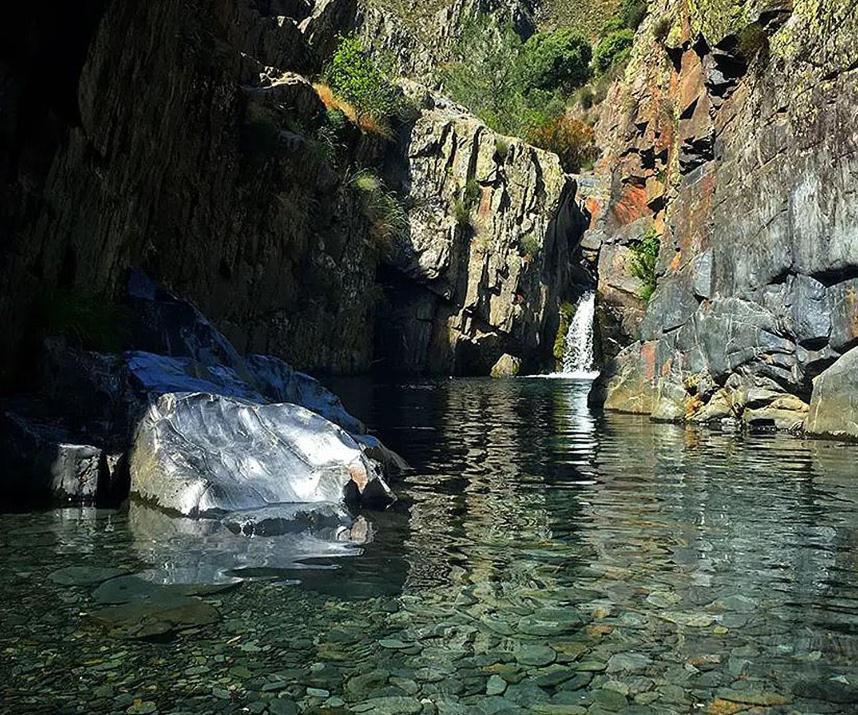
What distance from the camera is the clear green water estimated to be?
385cm

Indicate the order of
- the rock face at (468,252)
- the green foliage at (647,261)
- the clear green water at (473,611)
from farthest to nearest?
the rock face at (468,252), the green foliage at (647,261), the clear green water at (473,611)

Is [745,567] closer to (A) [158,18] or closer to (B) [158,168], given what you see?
(A) [158,18]

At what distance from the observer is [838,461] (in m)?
11.8

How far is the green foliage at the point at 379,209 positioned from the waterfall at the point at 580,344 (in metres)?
11.5

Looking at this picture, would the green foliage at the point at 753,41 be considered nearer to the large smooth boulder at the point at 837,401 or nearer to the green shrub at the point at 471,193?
the large smooth boulder at the point at 837,401

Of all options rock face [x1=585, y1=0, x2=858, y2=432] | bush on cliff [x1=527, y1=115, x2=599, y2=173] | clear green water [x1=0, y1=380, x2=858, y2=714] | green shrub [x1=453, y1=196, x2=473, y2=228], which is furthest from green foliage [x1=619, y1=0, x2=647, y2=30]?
clear green water [x1=0, y1=380, x2=858, y2=714]

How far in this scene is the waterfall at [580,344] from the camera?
41.8 metres

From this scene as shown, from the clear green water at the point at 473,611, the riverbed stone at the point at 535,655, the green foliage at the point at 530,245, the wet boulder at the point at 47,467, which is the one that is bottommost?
the riverbed stone at the point at 535,655

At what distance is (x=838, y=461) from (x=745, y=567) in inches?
267

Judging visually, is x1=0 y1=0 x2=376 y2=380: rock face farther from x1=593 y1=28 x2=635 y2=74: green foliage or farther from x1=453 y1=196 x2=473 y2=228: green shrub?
x1=593 y1=28 x2=635 y2=74: green foliage

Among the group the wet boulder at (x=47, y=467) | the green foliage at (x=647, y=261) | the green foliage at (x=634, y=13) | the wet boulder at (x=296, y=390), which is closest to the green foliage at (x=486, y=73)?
the green foliage at (x=634, y=13)

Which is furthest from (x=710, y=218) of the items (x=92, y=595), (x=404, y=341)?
(x=404, y=341)

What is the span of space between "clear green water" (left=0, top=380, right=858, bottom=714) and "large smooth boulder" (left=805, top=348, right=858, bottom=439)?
5.80 metres

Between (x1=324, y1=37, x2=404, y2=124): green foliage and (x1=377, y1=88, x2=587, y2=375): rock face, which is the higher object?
(x1=324, y1=37, x2=404, y2=124): green foliage
